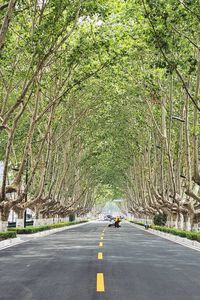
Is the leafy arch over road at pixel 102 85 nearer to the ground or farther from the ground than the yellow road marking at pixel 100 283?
farther from the ground

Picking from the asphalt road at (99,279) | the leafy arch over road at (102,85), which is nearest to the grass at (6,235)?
the leafy arch over road at (102,85)

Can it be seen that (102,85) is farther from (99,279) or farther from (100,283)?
(100,283)

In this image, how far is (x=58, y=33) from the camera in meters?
19.4

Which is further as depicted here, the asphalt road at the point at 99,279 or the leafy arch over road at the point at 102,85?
the leafy arch over road at the point at 102,85

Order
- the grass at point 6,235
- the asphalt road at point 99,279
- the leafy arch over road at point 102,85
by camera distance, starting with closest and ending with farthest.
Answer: the asphalt road at point 99,279, the leafy arch over road at point 102,85, the grass at point 6,235

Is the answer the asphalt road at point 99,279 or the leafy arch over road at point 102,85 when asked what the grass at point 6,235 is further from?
the asphalt road at point 99,279

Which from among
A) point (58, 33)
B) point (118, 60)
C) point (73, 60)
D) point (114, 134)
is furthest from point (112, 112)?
point (58, 33)

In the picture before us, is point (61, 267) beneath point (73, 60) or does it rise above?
beneath

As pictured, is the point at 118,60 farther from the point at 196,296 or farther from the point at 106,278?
the point at 196,296

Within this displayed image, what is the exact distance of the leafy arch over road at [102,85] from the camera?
18891 millimetres

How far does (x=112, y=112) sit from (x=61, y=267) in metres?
30.4

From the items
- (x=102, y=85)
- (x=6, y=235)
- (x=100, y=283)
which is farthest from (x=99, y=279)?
(x=102, y=85)

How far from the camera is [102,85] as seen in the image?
3466cm

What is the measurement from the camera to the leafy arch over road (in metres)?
18.9
